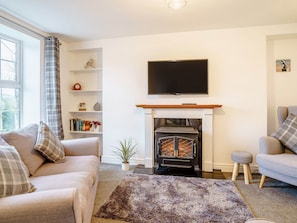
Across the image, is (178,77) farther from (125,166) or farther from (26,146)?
(26,146)

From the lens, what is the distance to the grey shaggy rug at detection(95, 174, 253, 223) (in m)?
1.76

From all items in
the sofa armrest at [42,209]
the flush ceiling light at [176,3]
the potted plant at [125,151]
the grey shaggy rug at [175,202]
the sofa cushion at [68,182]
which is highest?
the flush ceiling light at [176,3]

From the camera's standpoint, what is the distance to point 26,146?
1816 mm

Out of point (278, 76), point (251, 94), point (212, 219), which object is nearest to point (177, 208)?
point (212, 219)

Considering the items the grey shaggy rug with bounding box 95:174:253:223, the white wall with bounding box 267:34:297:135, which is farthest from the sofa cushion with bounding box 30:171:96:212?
the white wall with bounding box 267:34:297:135

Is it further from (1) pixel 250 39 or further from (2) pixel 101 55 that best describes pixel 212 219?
(2) pixel 101 55

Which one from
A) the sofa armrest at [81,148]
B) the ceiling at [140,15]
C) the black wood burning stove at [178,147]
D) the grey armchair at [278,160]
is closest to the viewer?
the grey armchair at [278,160]

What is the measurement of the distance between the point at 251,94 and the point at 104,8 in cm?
240

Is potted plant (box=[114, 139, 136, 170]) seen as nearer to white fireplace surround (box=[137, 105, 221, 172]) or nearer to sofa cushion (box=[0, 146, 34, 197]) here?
white fireplace surround (box=[137, 105, 221, 172])

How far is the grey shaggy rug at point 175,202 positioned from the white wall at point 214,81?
806mm

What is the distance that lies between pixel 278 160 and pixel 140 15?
2.42m

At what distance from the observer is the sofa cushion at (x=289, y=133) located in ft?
7.81

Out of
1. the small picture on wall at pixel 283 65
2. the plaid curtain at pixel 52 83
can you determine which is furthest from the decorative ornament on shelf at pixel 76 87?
the small picture on wall at pixel 283 65

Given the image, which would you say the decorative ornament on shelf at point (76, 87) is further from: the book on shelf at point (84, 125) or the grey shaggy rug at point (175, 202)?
the grey shaggy rug at point (175, 202)
